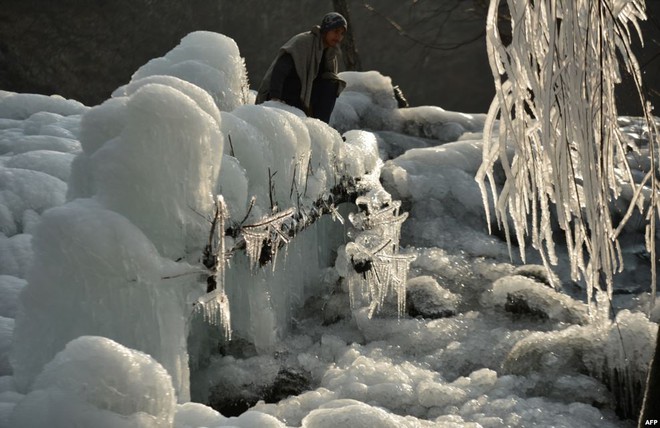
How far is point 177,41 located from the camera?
1656cm

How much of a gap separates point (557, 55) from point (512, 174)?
0.30 metres

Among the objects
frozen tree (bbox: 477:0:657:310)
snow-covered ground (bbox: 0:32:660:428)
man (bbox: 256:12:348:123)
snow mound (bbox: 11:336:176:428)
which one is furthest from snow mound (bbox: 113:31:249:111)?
frozen tree (bbox: 477:0:657:310)

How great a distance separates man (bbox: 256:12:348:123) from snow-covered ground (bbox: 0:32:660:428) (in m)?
0.53

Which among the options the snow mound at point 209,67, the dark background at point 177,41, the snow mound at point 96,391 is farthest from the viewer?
the dark background at point 177,41

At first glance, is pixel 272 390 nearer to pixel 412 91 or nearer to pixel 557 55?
pixel 557 55

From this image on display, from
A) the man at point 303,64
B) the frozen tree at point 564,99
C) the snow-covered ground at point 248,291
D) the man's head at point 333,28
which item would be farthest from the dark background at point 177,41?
the frozen tree at point 564,99

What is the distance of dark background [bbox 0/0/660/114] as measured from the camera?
1630cm

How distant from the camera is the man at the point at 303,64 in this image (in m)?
6.64

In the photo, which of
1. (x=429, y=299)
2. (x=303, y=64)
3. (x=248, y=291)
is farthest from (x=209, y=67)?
(x=429, y=299)

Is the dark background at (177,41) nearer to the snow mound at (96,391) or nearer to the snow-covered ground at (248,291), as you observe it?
the snow-covered ground at (248,291)

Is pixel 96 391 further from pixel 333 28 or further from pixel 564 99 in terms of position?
pixel 333 28

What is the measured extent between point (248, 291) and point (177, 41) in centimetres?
1269

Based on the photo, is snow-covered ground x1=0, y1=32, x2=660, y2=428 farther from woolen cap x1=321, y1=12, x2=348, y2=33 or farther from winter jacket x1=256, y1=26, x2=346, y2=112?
woolen cap x1=321, y1=12, x2=348, y2=33

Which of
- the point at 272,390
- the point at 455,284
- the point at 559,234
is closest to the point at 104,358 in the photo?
the point at 272,390
